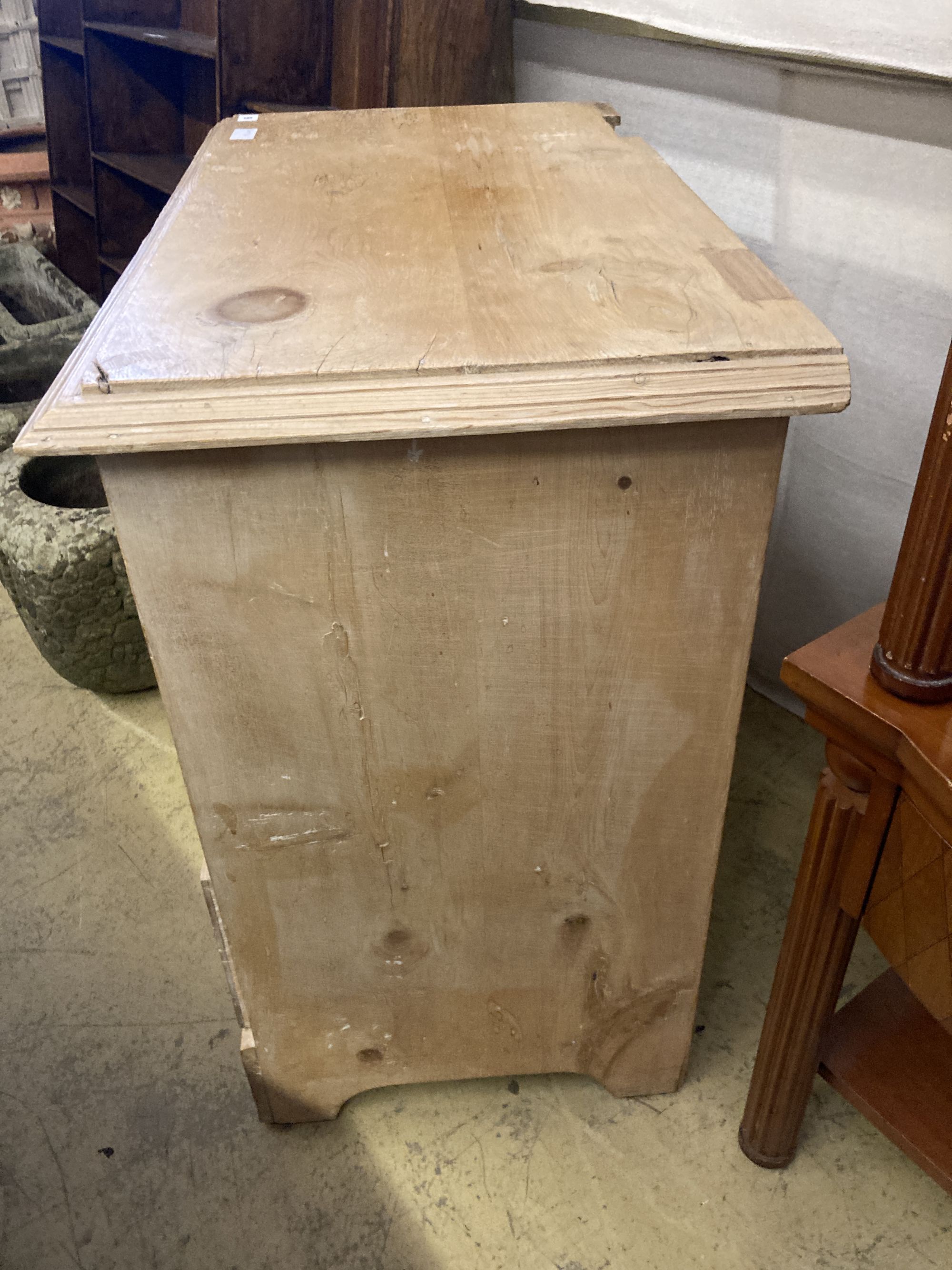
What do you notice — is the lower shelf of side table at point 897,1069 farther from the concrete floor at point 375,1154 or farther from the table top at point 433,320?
the table top at point 433,320

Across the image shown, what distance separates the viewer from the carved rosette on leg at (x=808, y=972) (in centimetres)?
80

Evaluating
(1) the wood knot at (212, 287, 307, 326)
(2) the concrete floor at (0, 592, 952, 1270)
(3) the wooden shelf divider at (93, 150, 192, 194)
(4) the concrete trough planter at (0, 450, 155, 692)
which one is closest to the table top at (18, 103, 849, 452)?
(1) the wood knot at (212, 287, 307, 326)

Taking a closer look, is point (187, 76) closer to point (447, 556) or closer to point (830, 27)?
point (830, 27)

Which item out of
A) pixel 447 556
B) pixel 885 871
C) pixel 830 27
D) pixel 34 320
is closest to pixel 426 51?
pixel 830 27

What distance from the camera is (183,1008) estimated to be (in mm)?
1264

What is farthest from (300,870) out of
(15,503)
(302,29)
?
(302,29)

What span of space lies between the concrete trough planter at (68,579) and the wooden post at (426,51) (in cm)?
78

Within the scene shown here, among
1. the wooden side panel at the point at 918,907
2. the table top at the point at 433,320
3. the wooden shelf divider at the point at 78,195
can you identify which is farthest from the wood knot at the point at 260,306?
the wooden shelf divider at the point at 78,195

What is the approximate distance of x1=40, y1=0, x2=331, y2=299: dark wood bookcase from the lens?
1.69m

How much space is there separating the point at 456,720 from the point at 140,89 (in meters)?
2.04

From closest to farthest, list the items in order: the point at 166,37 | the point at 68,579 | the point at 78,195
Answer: the point at 68,579, the point at 166,37, the point at 78,195

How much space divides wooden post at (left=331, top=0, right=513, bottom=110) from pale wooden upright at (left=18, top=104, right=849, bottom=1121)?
0.54 metres

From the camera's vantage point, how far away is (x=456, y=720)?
838 millimetres

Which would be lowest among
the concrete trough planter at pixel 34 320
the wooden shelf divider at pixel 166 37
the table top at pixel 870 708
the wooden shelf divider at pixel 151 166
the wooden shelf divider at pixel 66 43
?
the concrete trough planter at pixel 34 320
